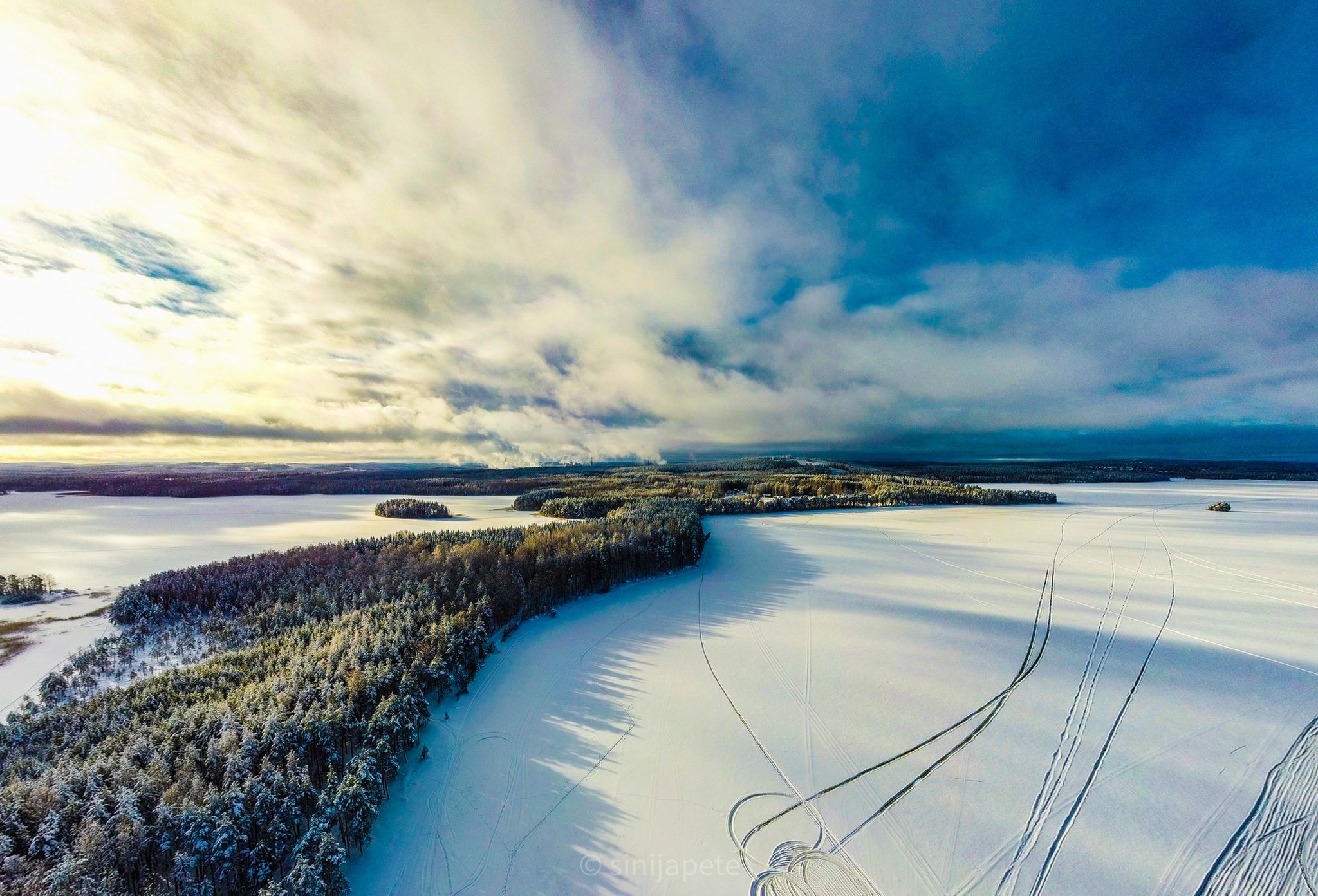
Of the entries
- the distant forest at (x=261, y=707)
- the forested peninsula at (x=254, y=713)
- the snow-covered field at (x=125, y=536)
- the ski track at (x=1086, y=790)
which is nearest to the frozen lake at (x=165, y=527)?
the snow-covered field at (x=125, y=536)

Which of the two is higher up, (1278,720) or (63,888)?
(63,888)

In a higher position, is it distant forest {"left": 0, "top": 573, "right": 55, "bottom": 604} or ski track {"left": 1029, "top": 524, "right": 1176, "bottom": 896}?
distant forest {"left": 0, "top": 573, "right": 55, "bottom": 604}

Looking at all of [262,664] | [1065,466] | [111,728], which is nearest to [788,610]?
[262,664]

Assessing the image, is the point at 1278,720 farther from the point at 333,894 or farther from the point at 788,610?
the point at 333,894

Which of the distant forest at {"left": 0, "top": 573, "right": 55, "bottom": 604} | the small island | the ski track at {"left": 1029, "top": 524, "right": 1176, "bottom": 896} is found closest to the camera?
the ski track at {"left": 1029, "top": 524, "right": 1176, "bottom": 896}

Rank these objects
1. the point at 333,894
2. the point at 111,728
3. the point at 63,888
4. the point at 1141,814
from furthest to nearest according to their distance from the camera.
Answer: the point at 111,728, the point at 1141,814, the point at 333,894, the point at 63,888

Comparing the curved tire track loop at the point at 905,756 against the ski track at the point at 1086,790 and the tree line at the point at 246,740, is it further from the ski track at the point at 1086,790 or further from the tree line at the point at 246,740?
the tree line at the point at 246,740

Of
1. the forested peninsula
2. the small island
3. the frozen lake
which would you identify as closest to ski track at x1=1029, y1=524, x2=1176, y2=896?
the forested peninsula

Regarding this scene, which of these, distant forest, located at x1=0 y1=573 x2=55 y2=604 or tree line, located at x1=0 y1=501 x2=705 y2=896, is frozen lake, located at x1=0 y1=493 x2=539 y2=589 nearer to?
distant forest, located at x1=0 y1=573 x2=55 y2=604
